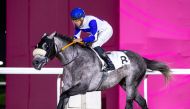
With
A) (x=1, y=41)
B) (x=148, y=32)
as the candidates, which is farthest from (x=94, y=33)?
(x=1, y=41)

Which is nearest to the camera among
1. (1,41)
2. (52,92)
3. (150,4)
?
(150,4)

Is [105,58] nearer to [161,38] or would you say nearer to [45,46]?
[45,46]

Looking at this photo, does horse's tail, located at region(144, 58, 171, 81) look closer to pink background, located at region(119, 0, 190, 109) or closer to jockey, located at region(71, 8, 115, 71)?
jockey, located at region(71, 8, 115, 71)

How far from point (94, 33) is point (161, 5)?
2.07 m

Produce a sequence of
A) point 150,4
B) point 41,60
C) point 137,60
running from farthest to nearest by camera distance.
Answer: point 150,4, point 137,60, point 41,60

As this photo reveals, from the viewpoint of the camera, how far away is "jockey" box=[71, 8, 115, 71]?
14.7ft

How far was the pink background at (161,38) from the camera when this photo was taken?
20.7 feet

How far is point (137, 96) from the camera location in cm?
508

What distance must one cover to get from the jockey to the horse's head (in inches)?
11.7

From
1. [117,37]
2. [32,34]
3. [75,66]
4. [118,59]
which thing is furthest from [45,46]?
[32,34]

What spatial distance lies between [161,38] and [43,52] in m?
2.58

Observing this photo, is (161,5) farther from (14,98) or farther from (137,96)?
(14,98)

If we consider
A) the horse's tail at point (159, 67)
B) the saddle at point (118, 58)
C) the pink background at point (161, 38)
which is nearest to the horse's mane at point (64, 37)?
the saddle at point (118, 58)

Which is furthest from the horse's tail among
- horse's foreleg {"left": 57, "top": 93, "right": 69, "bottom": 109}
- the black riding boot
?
horse's foreleg {"left": 57, "top": 93, "right": 69, "bottom": 109}
